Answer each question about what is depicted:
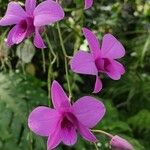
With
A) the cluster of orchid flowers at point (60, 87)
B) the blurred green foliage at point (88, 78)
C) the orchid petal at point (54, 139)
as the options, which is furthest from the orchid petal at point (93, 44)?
the blurred green foliage at point (88, 78)

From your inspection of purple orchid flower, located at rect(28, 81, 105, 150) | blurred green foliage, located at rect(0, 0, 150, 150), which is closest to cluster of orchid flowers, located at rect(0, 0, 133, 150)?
purple orchid flower, located at rect(28, 81, 105, 150)

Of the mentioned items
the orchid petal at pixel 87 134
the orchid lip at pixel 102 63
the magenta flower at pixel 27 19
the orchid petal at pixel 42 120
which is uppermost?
the magenta flower at pixel 27 19

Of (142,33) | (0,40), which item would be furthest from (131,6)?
(0,40)

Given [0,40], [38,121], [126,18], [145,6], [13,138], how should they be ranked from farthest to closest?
[126,18]
[145,6]
[13,138]
[0,40]
[38,121]

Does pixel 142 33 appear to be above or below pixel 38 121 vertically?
below

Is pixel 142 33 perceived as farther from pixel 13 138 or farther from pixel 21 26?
pixel 21 26

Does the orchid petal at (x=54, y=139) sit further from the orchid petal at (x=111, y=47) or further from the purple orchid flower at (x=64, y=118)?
the orchid petal at (x=111, y=47)

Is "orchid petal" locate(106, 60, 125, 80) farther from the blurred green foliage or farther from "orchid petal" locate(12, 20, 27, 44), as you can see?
the blurred green foliage
